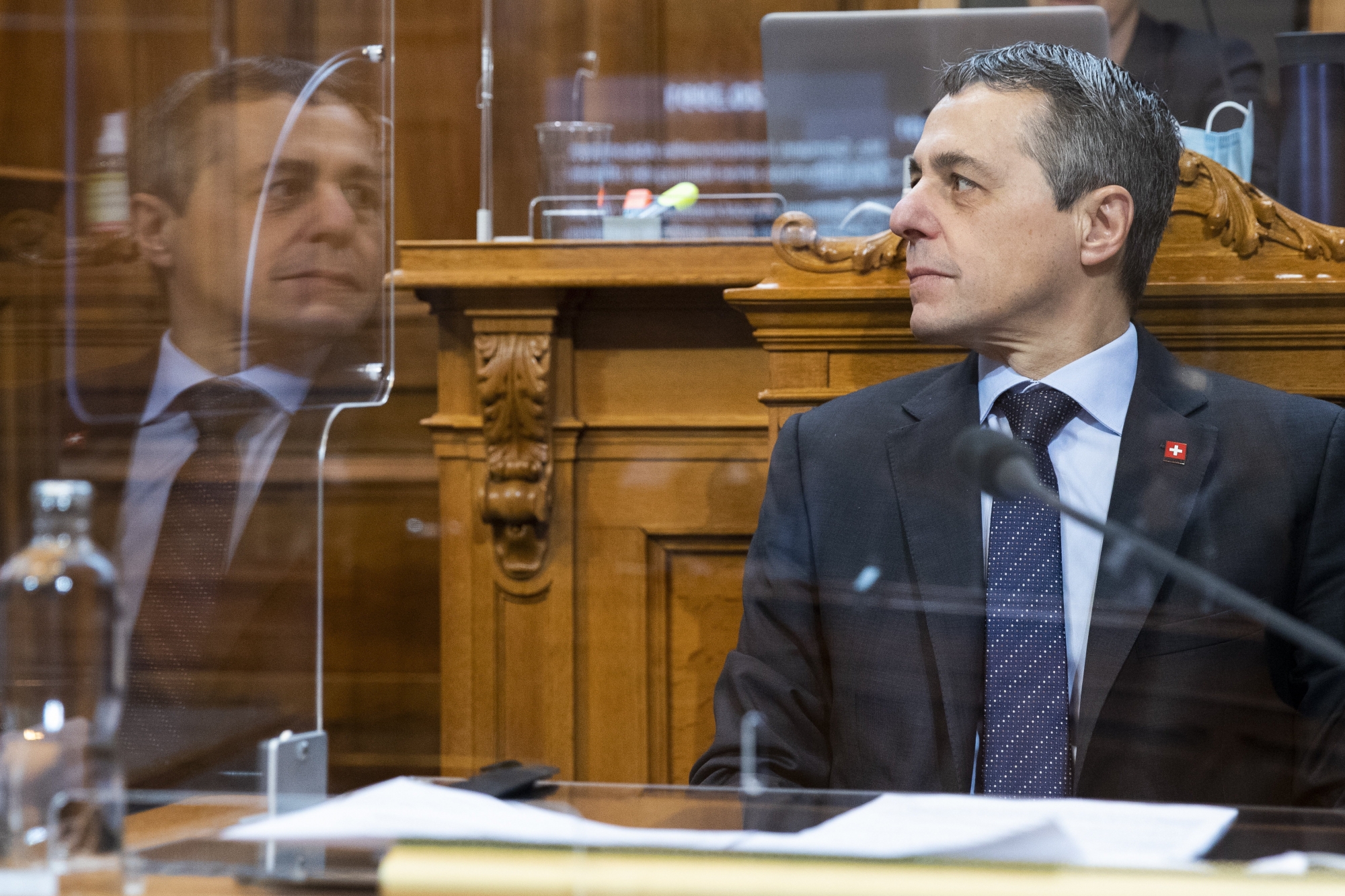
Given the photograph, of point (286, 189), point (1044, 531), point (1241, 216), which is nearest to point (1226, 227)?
point (1241, 216)

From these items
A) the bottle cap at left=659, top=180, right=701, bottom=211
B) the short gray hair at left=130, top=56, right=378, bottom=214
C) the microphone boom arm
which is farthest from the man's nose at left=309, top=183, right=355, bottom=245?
the microphone boom arm

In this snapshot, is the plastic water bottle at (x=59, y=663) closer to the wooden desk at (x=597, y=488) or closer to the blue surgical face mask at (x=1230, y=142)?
the wooden desk at (x=597, y=488)

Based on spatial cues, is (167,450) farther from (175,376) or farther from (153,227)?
(153,227)

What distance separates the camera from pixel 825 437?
1324mm

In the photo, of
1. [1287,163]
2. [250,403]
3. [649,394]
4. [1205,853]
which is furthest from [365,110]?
→ [1205,853]

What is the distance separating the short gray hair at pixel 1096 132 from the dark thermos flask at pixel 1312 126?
0.89ft

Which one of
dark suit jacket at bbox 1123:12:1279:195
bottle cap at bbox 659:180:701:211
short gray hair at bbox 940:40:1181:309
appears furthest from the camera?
bottle cap at bbox 659:180:701:211

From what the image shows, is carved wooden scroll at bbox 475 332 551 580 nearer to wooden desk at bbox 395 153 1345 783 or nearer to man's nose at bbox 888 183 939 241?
wooden desk at bbox 395 153 1345 783

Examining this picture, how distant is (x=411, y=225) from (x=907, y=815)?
1.20m

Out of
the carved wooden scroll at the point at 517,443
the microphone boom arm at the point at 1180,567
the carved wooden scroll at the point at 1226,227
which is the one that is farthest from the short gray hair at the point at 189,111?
the microphone boom arm at the point at 1180,567

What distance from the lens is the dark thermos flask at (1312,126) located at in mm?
1512

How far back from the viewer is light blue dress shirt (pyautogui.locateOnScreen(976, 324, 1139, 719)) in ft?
3.97

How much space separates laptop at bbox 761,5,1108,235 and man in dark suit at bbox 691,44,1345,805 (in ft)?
0.41

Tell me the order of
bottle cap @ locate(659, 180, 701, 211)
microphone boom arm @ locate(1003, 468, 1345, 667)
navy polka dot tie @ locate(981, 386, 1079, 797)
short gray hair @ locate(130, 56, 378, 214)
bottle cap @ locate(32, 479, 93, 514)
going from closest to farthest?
microphone boom arm @ locate(1003, 468, 1345, 667) → bottle cap @ locate(32, 479, 93, 514) → navy polka dot tie @ locate(981, 386, 1079, 797) → short gray hair @ locate(130, 56, 378, 214) → bottle cap @ locate(659, 180, 701, 211)
